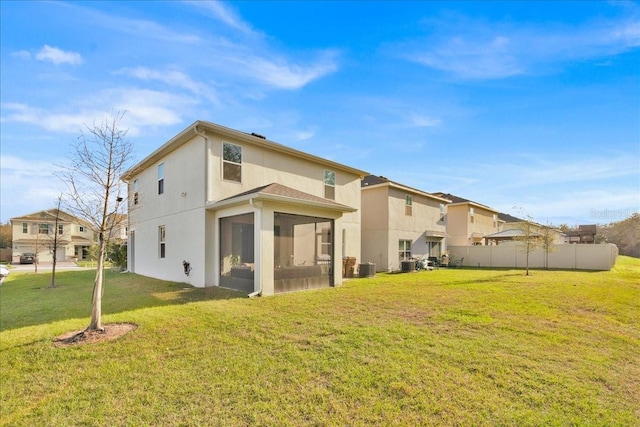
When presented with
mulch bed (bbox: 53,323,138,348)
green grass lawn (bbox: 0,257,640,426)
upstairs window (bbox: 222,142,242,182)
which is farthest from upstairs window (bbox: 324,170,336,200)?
mulch bed (bbox: 53,323,138,348)

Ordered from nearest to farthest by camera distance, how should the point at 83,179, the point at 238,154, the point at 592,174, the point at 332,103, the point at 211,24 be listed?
the point at 83,179 → the point at 211,24 → the point at 238,154 → the point at 332,103 → the point at 592,174

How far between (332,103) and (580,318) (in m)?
11.4

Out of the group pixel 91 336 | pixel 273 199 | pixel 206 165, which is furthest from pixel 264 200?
pixel 91 336

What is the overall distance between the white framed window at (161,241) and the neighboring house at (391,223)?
11.6 meters

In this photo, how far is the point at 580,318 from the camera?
24.8 ft

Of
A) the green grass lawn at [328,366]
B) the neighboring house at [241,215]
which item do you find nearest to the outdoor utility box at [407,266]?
the neighboring house at [241,215]

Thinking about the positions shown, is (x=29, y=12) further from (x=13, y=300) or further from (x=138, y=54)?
(x=13, y=300)

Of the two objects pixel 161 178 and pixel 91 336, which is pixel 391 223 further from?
pixel 91 336

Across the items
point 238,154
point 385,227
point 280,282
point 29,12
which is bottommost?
point 280,282

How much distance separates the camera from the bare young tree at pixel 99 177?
696cm

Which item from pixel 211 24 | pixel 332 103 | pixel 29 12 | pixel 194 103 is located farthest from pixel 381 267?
pixel 29 12

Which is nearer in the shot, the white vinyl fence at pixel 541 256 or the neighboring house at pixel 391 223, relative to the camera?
the neighboring house at pixel 391 223

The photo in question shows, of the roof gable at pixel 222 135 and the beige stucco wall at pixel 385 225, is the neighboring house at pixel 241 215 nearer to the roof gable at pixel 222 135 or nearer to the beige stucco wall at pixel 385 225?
the roof gable at pixel 222 135

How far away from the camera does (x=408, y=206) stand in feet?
69.9
